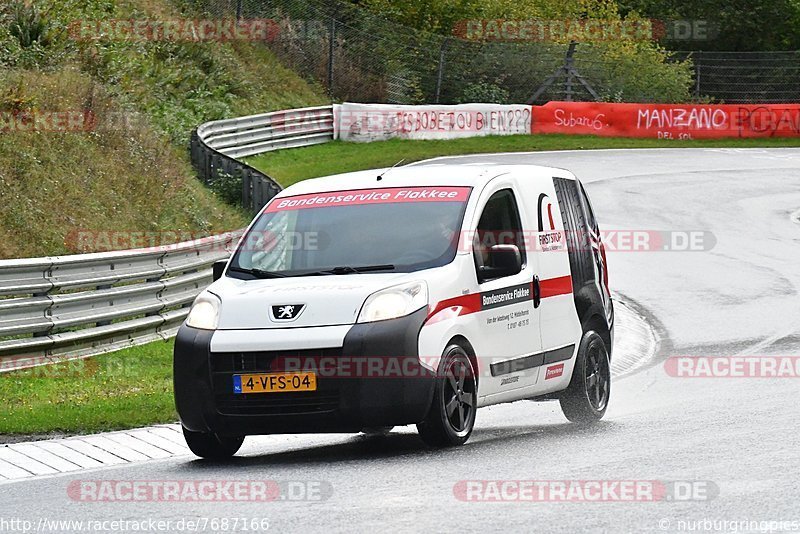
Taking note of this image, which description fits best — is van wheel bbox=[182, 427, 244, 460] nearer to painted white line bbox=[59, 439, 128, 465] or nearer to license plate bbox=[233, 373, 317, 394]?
painted white line bbox=[59, 439, 128, 465]

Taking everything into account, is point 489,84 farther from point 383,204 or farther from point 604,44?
point 383,204

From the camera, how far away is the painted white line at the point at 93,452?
9391mm

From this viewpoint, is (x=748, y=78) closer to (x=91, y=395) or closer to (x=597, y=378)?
(x=597, y=378)

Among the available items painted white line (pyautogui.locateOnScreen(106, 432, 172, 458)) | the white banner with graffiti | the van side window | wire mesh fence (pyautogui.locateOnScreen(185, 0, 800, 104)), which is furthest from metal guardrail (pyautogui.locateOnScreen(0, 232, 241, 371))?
wire mesh fence (pyautogui.locateOnScreen(185, 0, 800, 104))

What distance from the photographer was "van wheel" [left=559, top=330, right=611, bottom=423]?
1109 centimetres

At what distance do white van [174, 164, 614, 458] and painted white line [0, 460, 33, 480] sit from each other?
3.46 feet

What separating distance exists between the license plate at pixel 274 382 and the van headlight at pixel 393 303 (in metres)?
0.50

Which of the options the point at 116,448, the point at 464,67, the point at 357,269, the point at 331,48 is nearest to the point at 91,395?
the point at 116,448

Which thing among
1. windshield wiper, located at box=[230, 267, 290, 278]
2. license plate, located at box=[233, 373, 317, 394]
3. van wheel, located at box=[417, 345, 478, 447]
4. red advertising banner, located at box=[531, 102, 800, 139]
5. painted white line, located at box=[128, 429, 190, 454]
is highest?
windshield wiper, located at box=[230, 267, 290, 278]

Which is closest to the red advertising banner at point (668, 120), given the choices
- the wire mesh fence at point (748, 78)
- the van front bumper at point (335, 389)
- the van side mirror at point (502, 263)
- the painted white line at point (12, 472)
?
the wire mesh fence at point (748, 78)

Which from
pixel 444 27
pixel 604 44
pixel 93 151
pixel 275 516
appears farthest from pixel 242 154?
pixel 275 516

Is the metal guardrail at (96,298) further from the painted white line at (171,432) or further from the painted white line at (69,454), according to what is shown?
the painted white line at (69,454)

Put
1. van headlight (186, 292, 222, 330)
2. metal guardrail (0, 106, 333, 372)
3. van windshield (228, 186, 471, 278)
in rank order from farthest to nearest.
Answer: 1. metal guardrail (0, 106, 333, 372)
2. van windshield (228, 186, 471, 278)
3. van headlight (186, 292, 222, 330)

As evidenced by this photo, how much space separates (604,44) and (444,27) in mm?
6455
